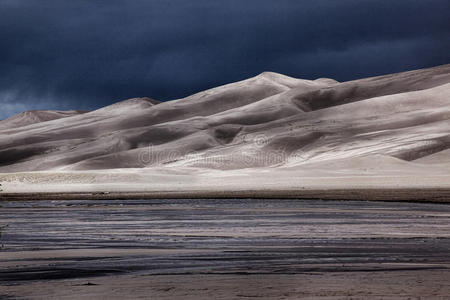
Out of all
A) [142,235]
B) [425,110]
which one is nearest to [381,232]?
[142,235]

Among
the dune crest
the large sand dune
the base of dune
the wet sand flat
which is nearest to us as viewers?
the wet sand flat

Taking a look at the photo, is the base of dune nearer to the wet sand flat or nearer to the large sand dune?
the large sand dune

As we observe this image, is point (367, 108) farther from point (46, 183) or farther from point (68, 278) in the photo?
point (68, 278)

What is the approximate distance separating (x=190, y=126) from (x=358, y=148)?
7151 cm

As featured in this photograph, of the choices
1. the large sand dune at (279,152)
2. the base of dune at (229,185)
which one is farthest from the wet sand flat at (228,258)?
the large sand dune at (279,152)

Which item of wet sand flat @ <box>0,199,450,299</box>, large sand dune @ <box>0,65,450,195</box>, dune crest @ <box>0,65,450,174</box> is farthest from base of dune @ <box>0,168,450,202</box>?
wet sand flat @ <box>0,199,450,299</box>

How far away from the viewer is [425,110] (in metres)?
159

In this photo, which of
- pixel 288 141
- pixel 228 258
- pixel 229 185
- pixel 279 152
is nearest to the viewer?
pixel 228 258

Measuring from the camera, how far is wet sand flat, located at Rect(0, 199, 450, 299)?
39.8 ft

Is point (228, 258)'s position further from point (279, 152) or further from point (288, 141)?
point (288, 141)

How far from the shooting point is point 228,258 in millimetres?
16078

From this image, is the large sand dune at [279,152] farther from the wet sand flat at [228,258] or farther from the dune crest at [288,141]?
the wet sand flat at [228,258]

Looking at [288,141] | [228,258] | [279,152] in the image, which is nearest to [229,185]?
[228,258]

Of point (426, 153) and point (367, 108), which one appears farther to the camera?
point (367, 108)
